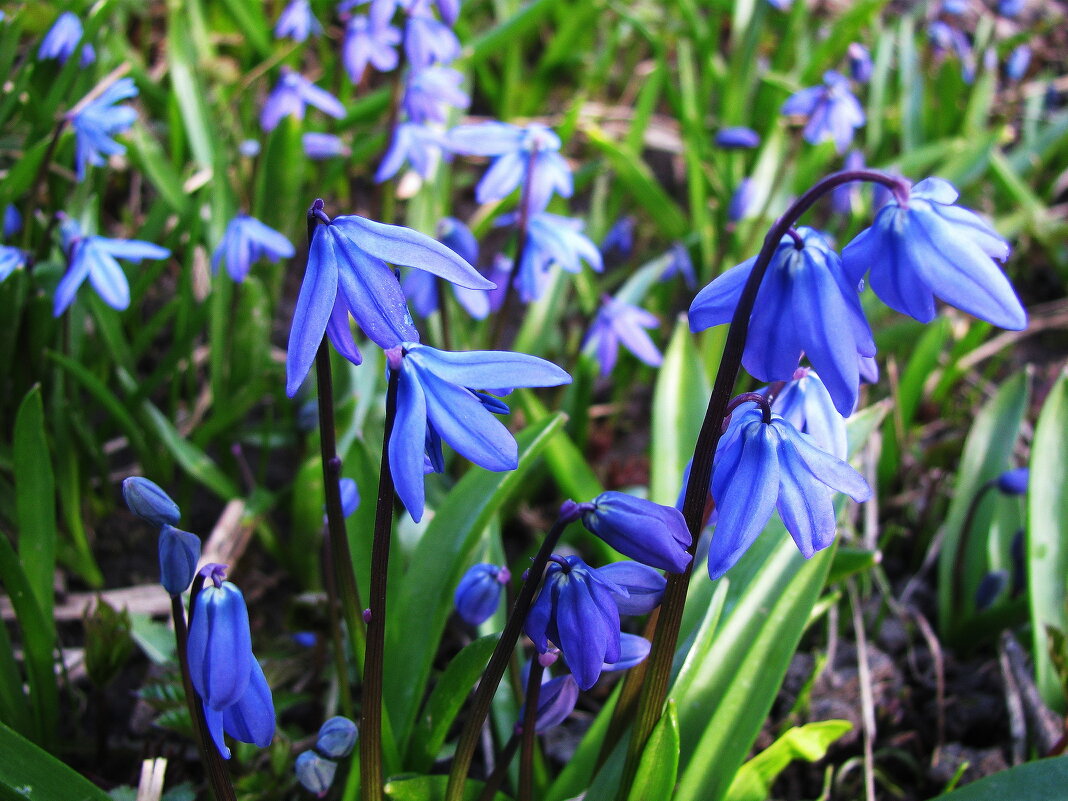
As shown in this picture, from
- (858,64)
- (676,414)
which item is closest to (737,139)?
(858,64)

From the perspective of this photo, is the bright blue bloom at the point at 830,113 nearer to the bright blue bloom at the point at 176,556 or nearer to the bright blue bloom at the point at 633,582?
the bright blue bloom at the point at 633,582

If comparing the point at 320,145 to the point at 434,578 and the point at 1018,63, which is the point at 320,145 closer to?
the point at 434,578

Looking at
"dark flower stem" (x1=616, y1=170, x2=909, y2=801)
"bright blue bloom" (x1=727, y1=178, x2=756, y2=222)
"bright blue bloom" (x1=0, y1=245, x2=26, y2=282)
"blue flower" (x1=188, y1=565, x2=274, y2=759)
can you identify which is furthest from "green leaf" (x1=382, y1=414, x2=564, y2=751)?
"bright blue bloom" (x1=727, y1=178, x2=756, y2=222)

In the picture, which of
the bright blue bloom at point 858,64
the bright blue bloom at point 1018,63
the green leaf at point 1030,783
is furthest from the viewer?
the bright blue bloom at point 1018,63

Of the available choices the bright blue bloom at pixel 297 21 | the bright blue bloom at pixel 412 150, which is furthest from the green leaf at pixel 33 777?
the bright blue bloom at pixel 297 21

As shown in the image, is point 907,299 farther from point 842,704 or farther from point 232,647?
point 842,704

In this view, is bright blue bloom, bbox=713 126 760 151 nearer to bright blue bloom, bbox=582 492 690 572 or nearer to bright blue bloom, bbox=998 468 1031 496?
bright blue bloom, bbox=998 468 1031 496

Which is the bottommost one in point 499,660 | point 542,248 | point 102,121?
point 499,660
